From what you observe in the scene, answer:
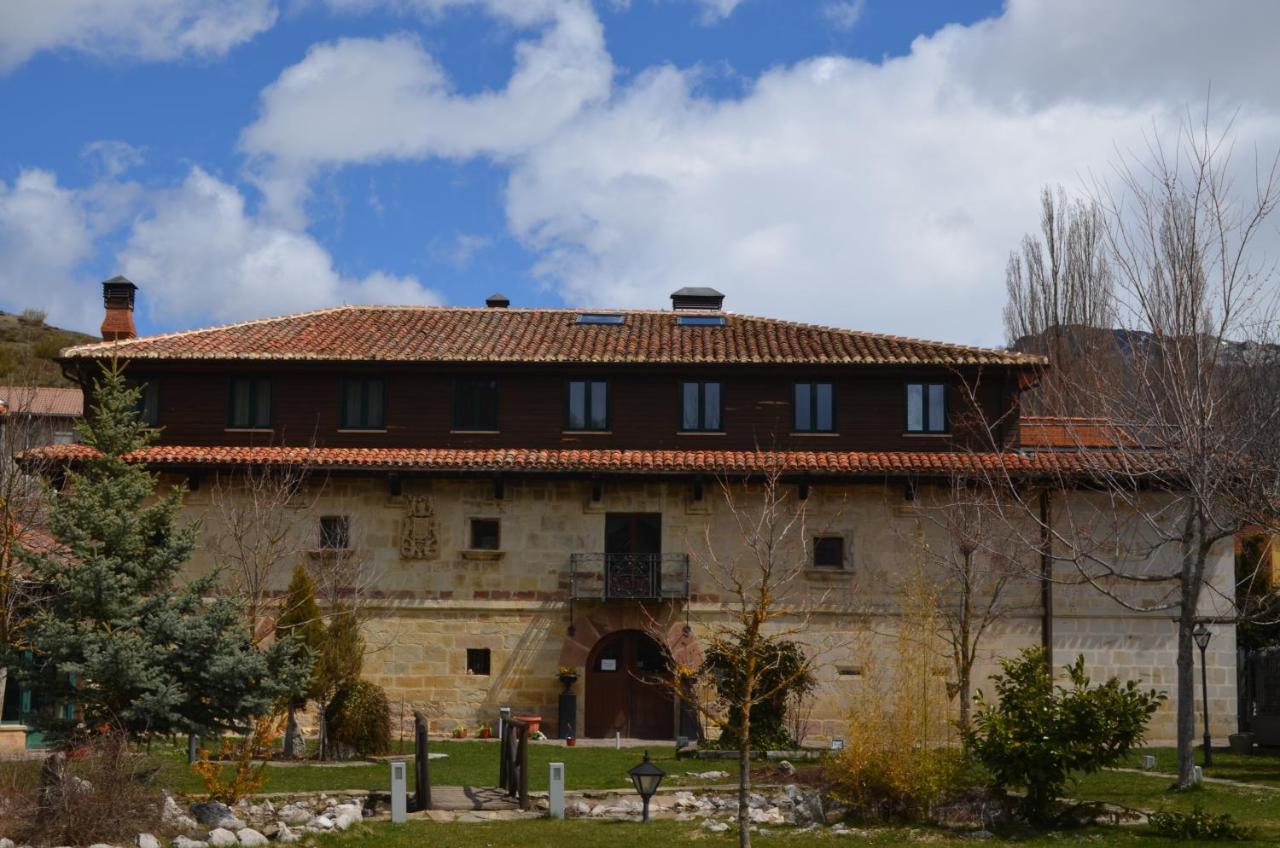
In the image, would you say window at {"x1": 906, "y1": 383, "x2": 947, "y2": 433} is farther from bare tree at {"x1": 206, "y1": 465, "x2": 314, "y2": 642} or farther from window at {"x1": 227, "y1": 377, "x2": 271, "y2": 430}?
window at {"x1": 227, "y1": 377, "x2": 271, "y2": 430}

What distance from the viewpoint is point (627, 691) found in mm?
28391

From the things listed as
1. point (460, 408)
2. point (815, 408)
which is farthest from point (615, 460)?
point (815, 408)

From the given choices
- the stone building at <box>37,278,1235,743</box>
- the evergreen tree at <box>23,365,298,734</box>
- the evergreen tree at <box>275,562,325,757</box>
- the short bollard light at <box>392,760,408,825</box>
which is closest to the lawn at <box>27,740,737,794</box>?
the evergreen tree at <box>23,365,298,734</box>

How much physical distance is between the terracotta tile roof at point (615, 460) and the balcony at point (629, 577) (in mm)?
1804

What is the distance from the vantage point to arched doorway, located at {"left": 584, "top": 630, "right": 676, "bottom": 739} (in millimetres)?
28234

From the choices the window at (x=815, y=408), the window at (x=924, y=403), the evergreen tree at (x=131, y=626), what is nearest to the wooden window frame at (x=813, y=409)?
the window at (x=815, y=408)

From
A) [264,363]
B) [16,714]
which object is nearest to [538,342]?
[264,363]

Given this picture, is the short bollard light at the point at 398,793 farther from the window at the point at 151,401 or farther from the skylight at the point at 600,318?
the skylight at the point at 600,318

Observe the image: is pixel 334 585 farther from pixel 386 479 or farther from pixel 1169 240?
pixel 1169 240

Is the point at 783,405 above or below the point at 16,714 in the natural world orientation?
above

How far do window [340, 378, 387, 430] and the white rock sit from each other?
13.1 m

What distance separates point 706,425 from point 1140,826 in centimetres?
1386

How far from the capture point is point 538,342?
100ft

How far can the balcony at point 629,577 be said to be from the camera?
27938 millimetres
